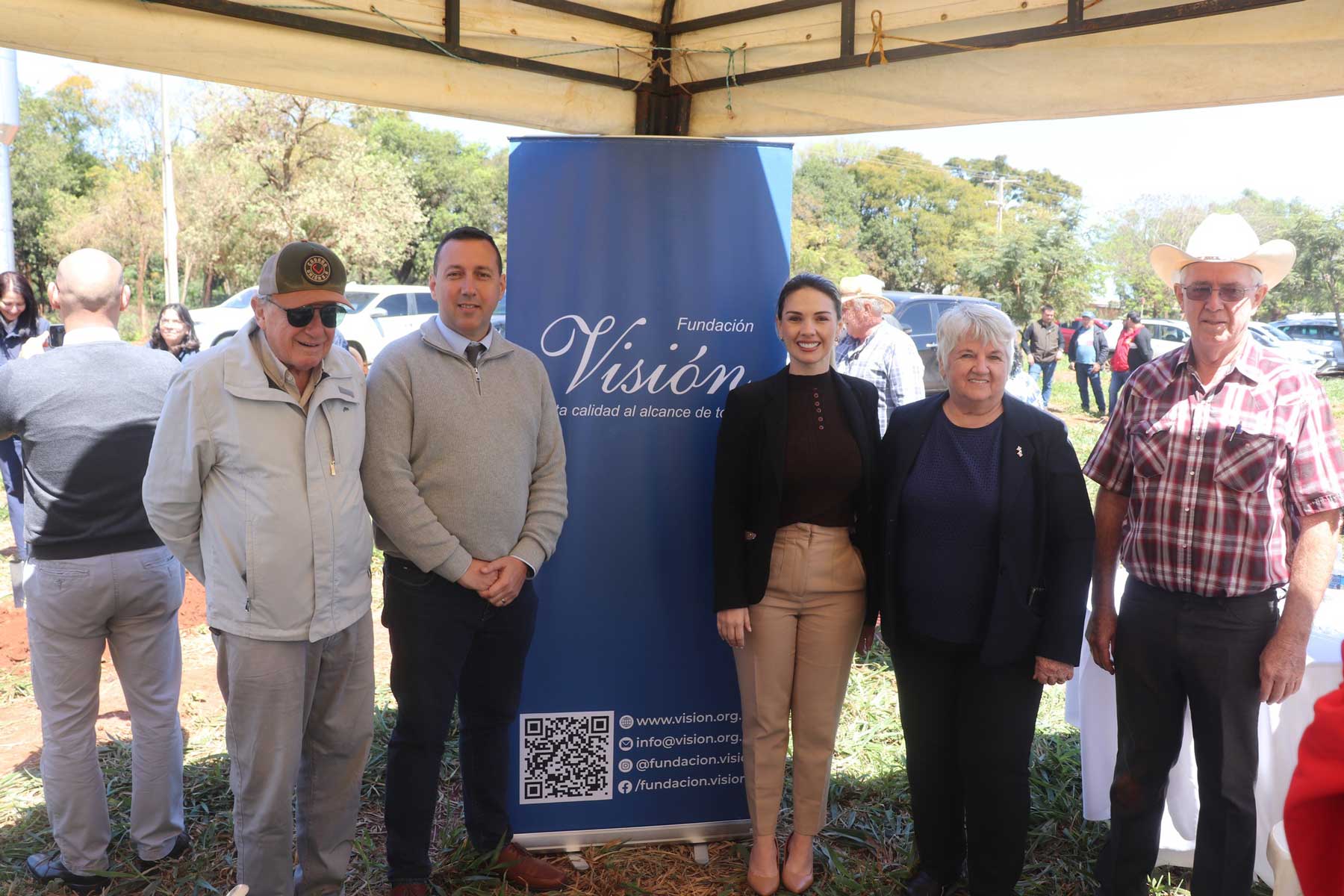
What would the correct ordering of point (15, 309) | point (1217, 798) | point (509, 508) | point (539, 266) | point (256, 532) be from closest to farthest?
point (256, 532) < point (1217, 798) < point (509, 508) < point (539, 266) < point (15, 309)

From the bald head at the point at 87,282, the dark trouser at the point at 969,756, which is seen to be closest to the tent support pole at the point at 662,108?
the bald head at the point at 87,282

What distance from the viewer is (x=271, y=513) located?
2.25 meters

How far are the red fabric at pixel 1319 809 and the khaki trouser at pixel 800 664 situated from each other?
164 centimetres

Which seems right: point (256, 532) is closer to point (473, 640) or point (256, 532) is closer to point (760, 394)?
point (473, 640)

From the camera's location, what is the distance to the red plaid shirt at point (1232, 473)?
2.32 metres

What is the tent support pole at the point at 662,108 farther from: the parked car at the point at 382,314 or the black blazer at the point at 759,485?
the parked car at the point at 382,314

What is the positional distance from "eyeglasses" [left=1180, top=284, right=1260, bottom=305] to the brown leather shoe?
2413mm

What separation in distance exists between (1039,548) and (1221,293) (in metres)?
Result: 0.77

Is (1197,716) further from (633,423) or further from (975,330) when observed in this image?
(633,423)

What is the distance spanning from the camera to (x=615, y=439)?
3051 mm

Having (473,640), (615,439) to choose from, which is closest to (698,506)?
(615,439)

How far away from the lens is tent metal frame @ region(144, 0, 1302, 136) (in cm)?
238

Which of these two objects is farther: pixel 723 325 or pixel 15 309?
pixel 15 309

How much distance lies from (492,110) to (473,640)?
1.62m
